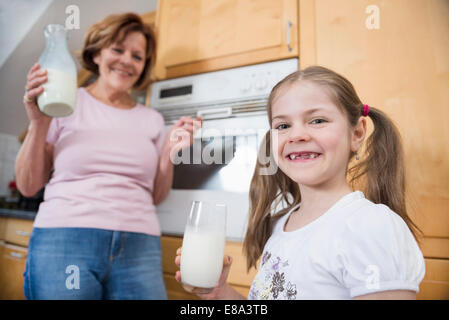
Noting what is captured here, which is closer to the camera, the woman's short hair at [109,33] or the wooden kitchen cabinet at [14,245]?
the woman's short hair at [109,33]

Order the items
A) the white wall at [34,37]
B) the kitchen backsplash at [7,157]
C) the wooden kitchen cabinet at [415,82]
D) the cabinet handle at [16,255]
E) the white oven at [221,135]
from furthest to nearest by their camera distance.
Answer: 1. the cabinet handle at [16,255]
2. the kitchen backsplash at [7,157]
3. the white wall at [34,37]
4. the white oven at [221,135]
5. the wooden kitchen cabinet at [415,82]

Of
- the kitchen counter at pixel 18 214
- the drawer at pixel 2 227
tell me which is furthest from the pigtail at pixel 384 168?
the drawer at pixel 2 227

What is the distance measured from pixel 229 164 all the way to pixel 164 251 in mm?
266

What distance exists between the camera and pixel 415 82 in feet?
1.47

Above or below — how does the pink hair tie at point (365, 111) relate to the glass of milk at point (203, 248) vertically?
above

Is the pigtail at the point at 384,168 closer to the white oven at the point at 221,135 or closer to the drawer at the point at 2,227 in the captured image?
the white oven at the point at 221,135

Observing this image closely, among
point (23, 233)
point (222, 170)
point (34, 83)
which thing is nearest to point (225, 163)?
point (222, 170)

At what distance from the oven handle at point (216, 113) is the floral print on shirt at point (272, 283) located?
324 millimetres

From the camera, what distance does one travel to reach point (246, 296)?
47 centimetres

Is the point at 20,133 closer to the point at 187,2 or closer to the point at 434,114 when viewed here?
the point at 187,2

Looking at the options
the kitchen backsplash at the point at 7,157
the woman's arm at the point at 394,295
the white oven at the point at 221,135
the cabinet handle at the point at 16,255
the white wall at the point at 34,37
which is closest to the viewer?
the woman's arm at the point at 394,295

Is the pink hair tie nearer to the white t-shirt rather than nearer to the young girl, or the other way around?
the young girl

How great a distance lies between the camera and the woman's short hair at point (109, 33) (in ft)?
2.22

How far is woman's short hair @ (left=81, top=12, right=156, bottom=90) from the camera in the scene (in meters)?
0.68
